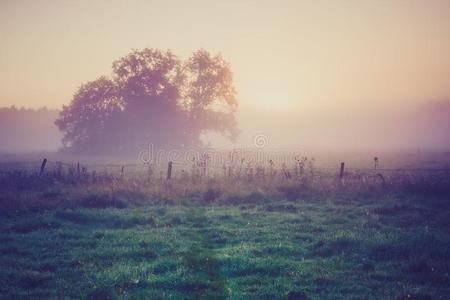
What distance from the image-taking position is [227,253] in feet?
35.3

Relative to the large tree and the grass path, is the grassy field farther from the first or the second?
the large tree

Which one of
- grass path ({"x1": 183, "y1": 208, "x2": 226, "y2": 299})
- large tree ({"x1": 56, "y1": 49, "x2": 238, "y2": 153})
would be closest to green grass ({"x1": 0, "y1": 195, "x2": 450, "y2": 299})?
grass path ({"x1": 183, "y1": 208, "x2": 226, "y2": 299})

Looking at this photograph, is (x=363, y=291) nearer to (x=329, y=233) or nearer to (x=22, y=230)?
(x=329, y=233)

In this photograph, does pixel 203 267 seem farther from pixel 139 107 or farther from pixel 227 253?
pixel 139 107

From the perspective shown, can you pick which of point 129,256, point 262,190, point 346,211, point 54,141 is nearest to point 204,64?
point 262,190

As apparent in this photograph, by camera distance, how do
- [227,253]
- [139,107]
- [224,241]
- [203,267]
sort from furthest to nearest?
[139,107]
[224,241]
[227,253]
[203,267]

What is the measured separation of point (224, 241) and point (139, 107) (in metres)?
54.4

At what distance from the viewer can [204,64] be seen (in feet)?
225

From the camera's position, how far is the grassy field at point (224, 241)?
334 inches

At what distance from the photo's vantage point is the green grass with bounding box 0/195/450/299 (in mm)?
8352

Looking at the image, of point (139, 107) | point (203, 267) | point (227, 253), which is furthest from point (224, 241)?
point (139, 107)

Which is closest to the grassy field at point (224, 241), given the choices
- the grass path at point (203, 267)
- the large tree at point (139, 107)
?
the grass path at point (203, 267)

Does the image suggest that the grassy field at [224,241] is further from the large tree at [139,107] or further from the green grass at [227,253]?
the large tree at [139,107]

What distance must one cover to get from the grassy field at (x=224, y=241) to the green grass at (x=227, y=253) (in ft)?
0.14
